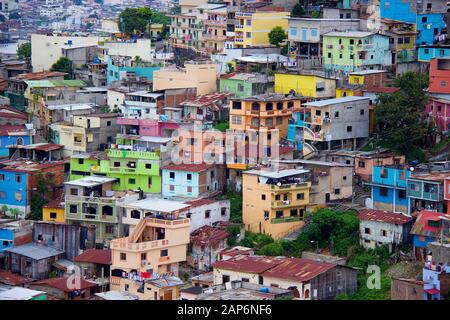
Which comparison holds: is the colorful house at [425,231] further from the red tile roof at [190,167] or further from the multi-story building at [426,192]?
the red tile roof at [190,167]

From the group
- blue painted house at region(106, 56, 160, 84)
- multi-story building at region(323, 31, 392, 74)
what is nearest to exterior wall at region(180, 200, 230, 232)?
multi-story building at region(323, 31, 392, 74)

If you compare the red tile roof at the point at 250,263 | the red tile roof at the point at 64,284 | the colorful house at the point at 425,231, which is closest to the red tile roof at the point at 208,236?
the red tile roof at the point at 250,263

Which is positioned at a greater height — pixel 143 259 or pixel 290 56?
pixel 290 56

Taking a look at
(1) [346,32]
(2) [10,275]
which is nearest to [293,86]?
(1) [346,32]

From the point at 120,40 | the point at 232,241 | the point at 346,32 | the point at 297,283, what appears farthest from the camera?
the point at 120,40

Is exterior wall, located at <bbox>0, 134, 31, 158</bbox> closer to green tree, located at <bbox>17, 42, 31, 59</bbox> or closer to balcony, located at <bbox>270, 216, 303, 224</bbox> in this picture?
balcony, located at <bbox>270, 216, 303, 224</bbox>

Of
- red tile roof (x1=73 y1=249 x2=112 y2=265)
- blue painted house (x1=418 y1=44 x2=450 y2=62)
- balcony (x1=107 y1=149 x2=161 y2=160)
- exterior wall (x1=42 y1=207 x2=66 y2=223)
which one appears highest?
blue painted house (x1=418 y1=44 x2=450 y2=62)

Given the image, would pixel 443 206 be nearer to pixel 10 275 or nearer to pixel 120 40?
pixel 10 275
